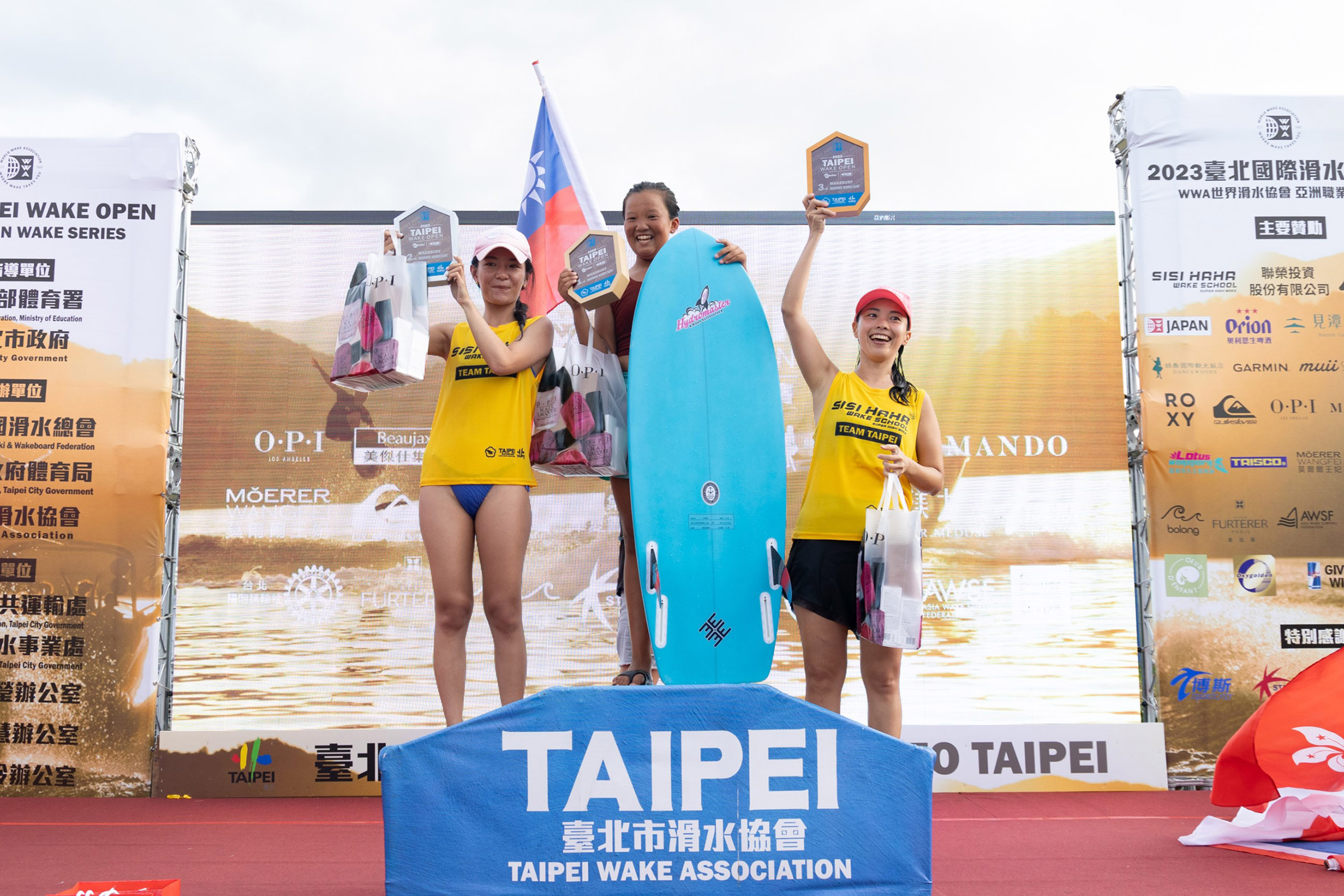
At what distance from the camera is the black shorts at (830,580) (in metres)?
2.27

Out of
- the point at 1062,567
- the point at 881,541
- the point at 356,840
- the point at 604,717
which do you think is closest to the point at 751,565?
the point at 881,541

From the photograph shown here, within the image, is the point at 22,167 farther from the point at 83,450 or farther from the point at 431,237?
the point at 431,237

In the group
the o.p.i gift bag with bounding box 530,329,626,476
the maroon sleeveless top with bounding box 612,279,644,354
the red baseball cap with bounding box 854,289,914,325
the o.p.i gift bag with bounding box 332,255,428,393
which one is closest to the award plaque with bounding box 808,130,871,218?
the red baseball cap with bounding box 854,289,914,325

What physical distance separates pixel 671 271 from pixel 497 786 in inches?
61.0

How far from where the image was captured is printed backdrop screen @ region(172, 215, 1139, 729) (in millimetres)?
3822

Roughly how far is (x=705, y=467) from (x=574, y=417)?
389 mm

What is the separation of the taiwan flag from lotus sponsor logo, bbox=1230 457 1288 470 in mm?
2771

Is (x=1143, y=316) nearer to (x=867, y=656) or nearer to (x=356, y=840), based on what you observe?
(x=867, y=656)

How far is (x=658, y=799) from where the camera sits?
169cm

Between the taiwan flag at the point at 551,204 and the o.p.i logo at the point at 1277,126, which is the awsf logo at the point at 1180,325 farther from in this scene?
the taiwan flag at the point at 551,204

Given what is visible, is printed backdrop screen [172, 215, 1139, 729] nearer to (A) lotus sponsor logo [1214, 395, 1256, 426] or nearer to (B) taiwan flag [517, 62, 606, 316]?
(A) lotus sponsor logo [1214, 395, 1256, 426]

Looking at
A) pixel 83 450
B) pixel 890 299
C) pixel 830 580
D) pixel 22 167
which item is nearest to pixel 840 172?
pixel 890 299

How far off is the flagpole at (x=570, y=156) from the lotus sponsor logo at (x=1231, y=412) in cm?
262

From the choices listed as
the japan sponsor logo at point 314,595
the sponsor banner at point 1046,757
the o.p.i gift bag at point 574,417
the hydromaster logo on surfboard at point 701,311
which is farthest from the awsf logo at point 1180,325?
the japan sponsor logo at point 314,595
